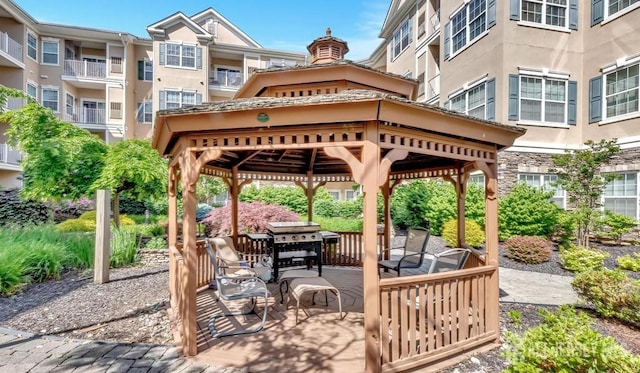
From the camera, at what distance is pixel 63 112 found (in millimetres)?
21078

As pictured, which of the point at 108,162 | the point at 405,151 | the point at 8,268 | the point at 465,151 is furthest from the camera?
the point at 108,162

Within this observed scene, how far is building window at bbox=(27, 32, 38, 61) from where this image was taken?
19922mm

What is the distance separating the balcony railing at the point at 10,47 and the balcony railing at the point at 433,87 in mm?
23329

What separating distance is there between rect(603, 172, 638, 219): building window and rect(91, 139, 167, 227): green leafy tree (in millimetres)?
15012

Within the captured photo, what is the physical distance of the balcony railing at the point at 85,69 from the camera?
70.0ft

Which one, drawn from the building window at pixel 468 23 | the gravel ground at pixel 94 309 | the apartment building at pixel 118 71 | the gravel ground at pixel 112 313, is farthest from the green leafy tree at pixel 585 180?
the apartment building at pixel 118 71

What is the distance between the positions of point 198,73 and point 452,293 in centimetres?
2325

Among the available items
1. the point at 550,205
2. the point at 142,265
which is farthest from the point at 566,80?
the point at 142,265

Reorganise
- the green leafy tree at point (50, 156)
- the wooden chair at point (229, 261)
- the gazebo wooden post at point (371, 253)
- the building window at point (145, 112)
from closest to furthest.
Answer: the gazebo wooden post at point (371, 253)
the wooden chair at point (229, 261)
the green leafy tree at point (50, 156)
the building window at point (145, 112)

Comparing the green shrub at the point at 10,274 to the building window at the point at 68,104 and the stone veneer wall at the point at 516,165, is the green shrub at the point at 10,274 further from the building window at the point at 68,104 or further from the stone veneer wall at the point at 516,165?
the building window at the point at 68,104

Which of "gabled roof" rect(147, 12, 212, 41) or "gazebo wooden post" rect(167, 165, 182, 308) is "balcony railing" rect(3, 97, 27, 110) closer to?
"gabled roof" rect(147, 12, 212, 41)

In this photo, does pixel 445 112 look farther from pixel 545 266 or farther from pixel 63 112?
pixel 63 112

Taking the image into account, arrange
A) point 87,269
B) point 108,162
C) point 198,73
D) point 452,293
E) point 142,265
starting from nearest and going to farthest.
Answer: point 452,293 < point 87,269 < point 142,265 < point 108,162 < point 198,73

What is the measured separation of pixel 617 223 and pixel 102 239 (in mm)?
14777
